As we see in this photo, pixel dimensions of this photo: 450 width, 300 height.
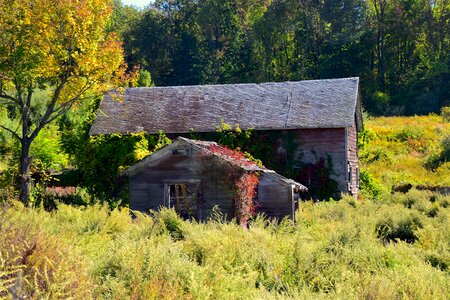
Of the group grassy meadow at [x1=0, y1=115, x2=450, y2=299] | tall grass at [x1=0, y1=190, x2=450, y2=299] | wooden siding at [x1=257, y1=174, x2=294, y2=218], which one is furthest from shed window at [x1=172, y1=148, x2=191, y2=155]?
tall grass at [x1=0, y1=190, x2=450, y2=299]

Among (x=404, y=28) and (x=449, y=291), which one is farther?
(x=404, y=28)

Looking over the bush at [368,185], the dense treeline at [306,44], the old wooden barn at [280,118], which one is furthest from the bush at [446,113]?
the old wooden barn at [280,118]

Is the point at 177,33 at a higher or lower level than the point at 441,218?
higher

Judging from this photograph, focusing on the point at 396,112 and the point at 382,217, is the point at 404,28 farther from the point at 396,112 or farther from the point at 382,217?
the point at 382,217

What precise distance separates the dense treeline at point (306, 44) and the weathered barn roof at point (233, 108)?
30477 millimetres

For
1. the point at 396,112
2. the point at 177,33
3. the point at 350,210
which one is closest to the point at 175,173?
the point at 350,210

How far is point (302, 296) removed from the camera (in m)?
6.95

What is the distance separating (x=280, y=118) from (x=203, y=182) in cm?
758

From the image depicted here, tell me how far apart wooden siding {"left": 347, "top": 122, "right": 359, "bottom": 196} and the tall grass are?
45.5 ft

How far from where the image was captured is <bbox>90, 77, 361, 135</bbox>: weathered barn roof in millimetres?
26812

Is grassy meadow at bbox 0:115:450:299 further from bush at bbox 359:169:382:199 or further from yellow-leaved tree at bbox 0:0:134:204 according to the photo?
bush at bbox 359:169:382:199

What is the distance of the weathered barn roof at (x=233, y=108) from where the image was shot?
2681cm

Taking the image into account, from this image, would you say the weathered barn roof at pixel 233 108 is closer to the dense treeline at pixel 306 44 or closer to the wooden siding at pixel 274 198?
the wooden siding at pixel 274 198

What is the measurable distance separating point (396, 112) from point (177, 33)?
3068 cm
